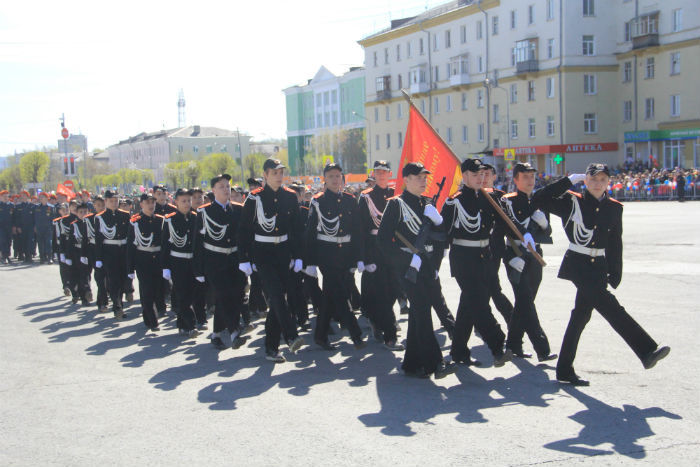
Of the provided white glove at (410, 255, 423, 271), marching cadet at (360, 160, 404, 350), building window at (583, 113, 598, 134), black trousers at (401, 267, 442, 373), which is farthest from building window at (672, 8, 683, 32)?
white glove at (410, 255, 423, 271)

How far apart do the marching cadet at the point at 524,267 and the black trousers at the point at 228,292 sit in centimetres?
332

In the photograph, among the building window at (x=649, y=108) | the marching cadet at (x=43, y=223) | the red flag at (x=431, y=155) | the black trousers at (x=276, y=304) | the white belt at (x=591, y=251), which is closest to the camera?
the white belt at (x=591, y=251)

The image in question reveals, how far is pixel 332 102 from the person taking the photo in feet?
287

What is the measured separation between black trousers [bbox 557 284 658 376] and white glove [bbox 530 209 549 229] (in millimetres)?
924

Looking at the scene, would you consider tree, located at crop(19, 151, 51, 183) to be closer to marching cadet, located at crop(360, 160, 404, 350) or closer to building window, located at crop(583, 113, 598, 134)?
building window, located at crop(583, 113, 598, 134)

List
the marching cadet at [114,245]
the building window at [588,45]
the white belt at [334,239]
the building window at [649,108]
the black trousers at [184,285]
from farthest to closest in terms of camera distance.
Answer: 1. the building window at [588,45]
2. the building window at [649,108]
3. the marching cadet at [114,245]
4. the black trousers at [184,285]
5. the white belt at [334,239]

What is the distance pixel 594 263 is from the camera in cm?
644

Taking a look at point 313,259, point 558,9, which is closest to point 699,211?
point 313,259

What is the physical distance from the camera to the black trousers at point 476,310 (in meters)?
7.07

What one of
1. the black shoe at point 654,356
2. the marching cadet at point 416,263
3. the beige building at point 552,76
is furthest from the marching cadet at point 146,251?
the beige building at point 552,76

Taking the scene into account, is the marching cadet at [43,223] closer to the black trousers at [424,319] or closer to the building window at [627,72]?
the black trousers at [424,319]

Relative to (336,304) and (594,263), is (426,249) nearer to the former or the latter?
(594,263)

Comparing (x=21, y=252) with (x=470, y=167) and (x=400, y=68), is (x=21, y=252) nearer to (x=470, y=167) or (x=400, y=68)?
(x=470, y=167)

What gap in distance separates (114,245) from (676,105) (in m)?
45.5
